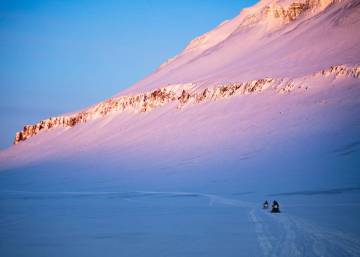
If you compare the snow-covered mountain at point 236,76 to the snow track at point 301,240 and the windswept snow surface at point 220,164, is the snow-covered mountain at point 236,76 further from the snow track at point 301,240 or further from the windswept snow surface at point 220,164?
the snow track at point 301,240

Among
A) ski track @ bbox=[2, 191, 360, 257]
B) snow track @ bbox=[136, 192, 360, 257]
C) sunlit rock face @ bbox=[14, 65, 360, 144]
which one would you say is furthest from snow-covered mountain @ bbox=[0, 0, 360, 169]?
snow track @ bbox=[136, 192, 360, 257]

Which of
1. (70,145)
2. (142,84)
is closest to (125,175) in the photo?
(70,145)

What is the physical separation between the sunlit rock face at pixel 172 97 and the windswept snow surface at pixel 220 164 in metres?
0.72

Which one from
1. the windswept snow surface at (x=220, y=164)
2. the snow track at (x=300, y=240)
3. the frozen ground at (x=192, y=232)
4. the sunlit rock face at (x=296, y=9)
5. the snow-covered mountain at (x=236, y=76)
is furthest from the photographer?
the sunlit rock face at (x=296, y=9)

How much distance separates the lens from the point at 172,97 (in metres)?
85.6

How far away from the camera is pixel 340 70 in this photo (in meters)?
63.5

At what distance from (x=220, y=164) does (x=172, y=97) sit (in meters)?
35.2

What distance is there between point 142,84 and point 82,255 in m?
95.5

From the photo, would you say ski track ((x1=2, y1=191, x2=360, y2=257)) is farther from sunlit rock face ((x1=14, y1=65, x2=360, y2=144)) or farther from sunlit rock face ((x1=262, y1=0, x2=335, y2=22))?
sunlit rock face ((x1=262, y1=0, x2=335, y2=22))

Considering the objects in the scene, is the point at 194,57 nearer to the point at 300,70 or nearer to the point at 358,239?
the point at 300,70

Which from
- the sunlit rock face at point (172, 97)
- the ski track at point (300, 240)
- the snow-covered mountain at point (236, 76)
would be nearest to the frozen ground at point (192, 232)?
the ski track at point (300, 240)

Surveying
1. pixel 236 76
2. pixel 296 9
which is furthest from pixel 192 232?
pixel 296 9

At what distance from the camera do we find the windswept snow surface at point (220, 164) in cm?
1662

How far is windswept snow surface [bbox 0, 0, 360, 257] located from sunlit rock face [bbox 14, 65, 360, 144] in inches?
28.2
